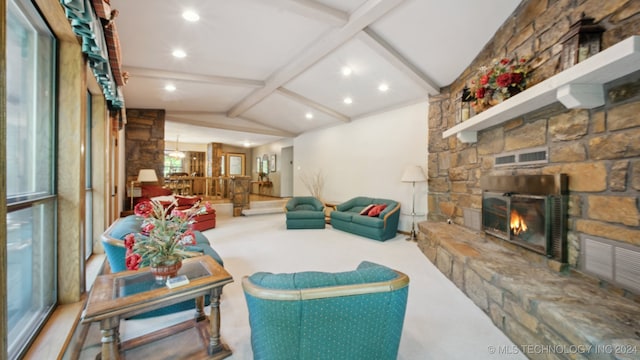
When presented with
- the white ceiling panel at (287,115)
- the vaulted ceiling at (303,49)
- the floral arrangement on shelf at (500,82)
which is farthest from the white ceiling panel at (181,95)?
the floral arrangement on shelf at (500,82)

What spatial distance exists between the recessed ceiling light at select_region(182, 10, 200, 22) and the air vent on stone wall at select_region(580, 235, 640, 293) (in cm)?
436

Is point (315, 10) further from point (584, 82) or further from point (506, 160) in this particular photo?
point (506, 160)

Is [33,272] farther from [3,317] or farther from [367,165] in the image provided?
[367,165]

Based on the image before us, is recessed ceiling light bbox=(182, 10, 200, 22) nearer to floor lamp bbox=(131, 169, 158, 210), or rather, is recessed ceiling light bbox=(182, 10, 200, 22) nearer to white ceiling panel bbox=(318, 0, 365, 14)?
white ceiling panel bbox=(318, 0, 365, 14)

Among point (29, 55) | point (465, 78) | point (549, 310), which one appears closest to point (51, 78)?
point (29, 55)

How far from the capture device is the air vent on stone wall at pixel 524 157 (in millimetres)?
2512

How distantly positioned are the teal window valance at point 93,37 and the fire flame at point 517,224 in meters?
3.96

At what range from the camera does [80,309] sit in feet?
6.92

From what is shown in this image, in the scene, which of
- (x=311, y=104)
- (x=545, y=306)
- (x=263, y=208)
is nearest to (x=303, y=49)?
(x=311, y=104)

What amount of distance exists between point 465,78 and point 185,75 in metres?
4.75

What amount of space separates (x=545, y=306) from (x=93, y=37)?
3.55 m

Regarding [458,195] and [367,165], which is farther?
[367,165]

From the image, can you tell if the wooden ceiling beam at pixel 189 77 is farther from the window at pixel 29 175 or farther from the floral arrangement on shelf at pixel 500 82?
the floral arrangement on shelf at pixel 500 82

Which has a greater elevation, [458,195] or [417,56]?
[417,56]
